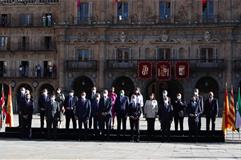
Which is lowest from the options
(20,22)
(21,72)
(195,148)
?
(195,148)

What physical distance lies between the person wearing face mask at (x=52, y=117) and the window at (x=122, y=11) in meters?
30.9

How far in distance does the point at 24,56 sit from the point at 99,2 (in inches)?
379

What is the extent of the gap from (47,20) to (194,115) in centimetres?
3722

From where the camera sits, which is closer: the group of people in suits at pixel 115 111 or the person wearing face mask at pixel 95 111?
the group of people in suits at pixel 115 111

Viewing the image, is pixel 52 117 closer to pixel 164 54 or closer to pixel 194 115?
pixel 194 115

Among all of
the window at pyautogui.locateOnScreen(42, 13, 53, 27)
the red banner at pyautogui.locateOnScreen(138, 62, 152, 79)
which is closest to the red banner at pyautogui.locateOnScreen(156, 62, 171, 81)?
the red banner at pyautogui.locateOnScreen(138, 62, 152, 79)

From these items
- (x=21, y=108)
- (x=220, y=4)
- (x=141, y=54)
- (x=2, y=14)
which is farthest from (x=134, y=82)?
(x=21, y=108)

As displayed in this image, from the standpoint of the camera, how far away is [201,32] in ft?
187

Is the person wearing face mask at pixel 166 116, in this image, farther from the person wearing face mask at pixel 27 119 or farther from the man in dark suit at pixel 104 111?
the person wearing face mask at pixel 27 119

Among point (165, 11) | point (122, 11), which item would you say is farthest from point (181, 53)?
point (122, 11)

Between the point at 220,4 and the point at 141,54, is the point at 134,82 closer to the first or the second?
the point at 141,54

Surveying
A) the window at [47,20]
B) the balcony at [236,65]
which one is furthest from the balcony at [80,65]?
the balcony at [236,65]

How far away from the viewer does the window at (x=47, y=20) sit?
204 ft

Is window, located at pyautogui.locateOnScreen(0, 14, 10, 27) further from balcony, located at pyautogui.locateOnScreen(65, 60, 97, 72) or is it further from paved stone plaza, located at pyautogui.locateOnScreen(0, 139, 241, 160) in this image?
paved stone plaza, located at pyautogui.locateOnScreen(0, 139, 241, 160)
